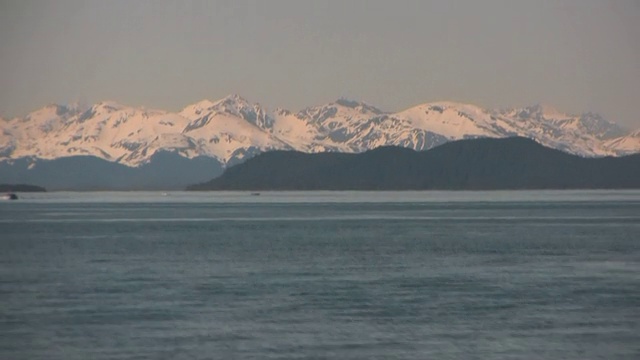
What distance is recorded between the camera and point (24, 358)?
34531mm

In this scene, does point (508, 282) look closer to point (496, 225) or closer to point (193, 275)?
point (193, 275)

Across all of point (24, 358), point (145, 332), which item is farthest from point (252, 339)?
point (24, 358)

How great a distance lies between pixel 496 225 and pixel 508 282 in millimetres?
62426

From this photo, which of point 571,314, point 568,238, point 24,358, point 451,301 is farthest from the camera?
point 568,238

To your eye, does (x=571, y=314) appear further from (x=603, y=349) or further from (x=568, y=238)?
(x=568, y=238)

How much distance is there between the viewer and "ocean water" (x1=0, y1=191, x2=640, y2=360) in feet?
118

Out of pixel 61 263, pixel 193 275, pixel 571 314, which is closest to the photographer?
pixel 571 314

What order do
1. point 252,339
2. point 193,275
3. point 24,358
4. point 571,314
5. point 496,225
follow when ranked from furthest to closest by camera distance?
point 496,225 < point 193,275 < point 571,314 < point 252,339 < point 24,358

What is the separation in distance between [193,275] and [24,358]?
24141 mm

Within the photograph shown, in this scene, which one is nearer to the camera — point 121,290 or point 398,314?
point 398,314

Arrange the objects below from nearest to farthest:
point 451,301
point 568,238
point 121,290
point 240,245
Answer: point 451,301
point 121,290
point 240,245
point 568,238

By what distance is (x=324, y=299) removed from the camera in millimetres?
46875

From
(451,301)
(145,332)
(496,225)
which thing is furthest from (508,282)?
(496,225)

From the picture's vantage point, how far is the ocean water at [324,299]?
118ft
